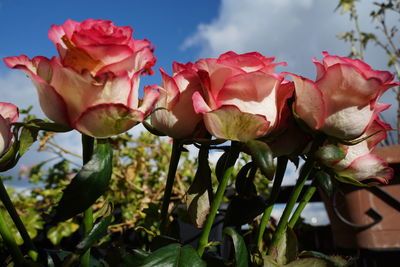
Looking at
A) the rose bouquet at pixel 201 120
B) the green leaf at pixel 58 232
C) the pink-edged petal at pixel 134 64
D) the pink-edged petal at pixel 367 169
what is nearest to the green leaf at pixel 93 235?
the rose bouquet at pixel 201 120

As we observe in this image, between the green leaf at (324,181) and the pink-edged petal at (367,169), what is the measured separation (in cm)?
1

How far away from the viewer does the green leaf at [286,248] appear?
12.3 inches

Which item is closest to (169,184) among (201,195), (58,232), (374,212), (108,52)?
(201,195)

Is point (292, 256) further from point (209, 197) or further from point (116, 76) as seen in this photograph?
point (116, 76)

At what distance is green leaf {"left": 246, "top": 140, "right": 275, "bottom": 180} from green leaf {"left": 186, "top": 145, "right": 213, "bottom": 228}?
6cm

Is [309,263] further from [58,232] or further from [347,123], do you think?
[58,232]

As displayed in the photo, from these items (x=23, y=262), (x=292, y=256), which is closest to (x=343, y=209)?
(x=292, y=256)

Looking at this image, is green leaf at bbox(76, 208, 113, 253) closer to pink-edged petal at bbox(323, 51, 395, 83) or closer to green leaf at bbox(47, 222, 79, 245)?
pink-edged petal at bbox(323, 51, 395, 83)

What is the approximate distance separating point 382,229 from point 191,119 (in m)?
0.92

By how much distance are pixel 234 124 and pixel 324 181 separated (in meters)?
0.12

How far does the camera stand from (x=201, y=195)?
0.32m

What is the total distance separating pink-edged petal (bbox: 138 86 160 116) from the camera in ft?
0.91

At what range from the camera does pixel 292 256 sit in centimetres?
31

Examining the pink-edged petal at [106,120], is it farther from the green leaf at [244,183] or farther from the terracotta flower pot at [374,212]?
the terracotta flower pot at [374,212]
